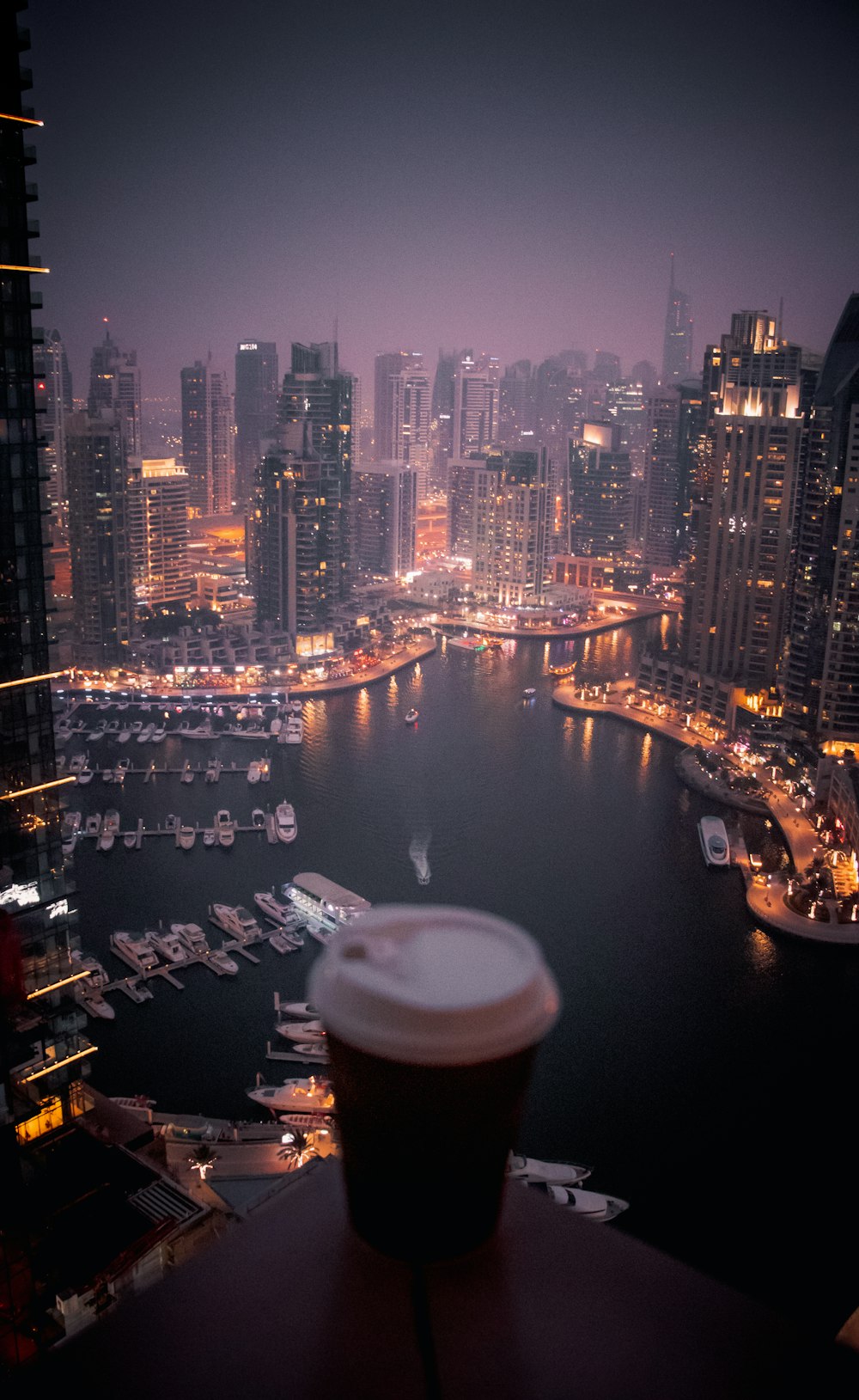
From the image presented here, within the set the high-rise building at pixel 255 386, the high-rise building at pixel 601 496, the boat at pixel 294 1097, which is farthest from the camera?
the high-rise building at pixel 255 386

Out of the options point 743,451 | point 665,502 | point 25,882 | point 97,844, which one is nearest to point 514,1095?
point 25,882

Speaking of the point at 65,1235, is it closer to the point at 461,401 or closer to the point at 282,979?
the point at 282,979

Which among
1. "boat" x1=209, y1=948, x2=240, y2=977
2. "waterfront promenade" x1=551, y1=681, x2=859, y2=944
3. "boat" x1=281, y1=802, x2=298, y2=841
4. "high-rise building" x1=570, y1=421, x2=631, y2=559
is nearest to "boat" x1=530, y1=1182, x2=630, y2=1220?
"boat" x1=209, y1=948, x2=240, y2=977

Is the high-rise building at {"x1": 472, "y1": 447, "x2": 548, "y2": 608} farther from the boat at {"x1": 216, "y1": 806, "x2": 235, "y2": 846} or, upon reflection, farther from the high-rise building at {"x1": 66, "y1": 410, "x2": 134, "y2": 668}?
the boat at {"x1": 216, "y1": 806, "x2": 235, "y2": 846}

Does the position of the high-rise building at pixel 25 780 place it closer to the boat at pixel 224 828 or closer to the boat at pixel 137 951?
the boat at pixel 137 951

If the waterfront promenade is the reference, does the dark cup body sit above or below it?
above

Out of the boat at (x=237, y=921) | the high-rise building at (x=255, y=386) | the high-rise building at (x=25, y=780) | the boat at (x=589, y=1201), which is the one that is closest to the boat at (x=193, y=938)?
the boat at (x=237, y=921)

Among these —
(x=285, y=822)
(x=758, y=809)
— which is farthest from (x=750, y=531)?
(x=285, y=822)
